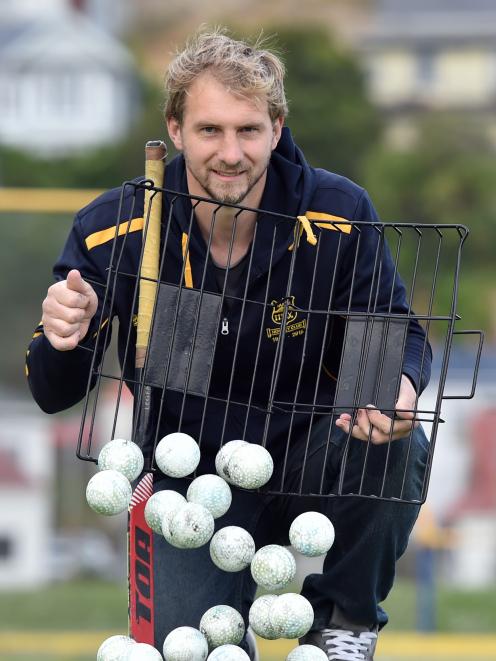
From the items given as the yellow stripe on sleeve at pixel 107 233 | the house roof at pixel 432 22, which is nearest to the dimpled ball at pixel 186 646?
the yellow stripe on sleeve at pixel 107 233

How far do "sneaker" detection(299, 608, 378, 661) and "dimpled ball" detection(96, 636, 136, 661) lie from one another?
0.49 meters

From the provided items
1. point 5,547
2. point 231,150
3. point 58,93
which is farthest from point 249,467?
point 58,93

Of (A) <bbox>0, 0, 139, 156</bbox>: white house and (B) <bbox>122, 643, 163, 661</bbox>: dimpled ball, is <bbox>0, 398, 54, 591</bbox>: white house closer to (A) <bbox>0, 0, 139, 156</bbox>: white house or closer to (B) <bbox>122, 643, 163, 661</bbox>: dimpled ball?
(B) <bbox>122, 643, 163, 661</bbox>: dimpled ball

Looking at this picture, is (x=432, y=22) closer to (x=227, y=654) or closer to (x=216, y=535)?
(x=216, y=535)

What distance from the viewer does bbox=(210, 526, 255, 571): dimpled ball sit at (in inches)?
116

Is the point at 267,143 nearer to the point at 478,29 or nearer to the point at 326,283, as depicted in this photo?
the point at 326,283

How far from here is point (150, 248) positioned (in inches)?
127

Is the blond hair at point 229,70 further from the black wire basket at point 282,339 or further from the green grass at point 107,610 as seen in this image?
the green grass at point 107,610

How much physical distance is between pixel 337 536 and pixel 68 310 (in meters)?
0.83

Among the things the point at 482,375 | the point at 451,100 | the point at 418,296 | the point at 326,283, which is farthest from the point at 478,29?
the point at 326,283

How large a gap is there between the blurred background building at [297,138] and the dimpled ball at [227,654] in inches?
105

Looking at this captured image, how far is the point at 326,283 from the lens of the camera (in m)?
3.36

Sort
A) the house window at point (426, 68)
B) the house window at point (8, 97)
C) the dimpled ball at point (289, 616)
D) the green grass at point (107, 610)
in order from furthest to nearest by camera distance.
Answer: the house window at point (8, 97) → the house window at point (426, 68) → the green grass at point (107, 610) → the dimpled ball at point (289, 616)

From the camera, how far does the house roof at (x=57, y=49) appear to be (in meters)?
63.3
